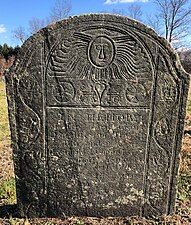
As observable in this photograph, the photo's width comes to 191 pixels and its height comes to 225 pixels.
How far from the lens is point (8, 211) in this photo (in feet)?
12.5

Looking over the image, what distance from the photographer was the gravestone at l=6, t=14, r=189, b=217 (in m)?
3.18

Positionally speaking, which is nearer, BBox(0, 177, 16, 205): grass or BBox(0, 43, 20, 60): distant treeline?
BBox(0, 177, 16, 205): grass

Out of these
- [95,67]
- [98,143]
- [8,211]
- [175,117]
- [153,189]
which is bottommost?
[8,211]

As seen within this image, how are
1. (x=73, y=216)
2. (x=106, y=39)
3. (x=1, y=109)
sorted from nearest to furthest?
(x=106, y=39), (x=73, y=216), (x=1, y=109)

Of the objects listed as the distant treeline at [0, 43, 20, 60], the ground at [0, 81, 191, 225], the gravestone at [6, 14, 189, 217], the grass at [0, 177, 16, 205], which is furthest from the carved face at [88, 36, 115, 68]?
the distant treeline at [0, 43, 20, 60]

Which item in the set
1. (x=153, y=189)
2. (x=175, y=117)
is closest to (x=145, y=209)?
(x=153, y=189)

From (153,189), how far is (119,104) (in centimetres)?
108

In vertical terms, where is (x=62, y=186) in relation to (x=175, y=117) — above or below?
below

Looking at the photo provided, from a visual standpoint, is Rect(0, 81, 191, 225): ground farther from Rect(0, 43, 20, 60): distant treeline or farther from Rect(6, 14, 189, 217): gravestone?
Rect(0, 43, 20, 60): distant treeline

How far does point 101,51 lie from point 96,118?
698 mm

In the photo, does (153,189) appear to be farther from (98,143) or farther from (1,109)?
(1,109)

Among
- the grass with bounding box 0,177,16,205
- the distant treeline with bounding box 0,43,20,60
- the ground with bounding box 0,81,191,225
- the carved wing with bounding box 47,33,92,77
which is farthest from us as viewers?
the distant treeline with bounding box 0,43,20,60

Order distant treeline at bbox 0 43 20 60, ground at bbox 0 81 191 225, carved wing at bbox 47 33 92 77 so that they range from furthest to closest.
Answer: distant treeline at bbox 0 43 20 60 < ground at bbox 0 81 191 225 < carved wing at bbox 47 33 92 77

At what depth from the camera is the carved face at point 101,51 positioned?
10.4 feet
